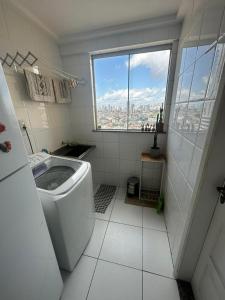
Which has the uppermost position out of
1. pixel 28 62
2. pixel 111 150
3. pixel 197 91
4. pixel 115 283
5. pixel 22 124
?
pixel 28 62

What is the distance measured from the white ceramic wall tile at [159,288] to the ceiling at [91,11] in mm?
2418

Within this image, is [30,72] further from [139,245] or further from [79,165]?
[139,245]

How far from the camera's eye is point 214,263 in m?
0.80

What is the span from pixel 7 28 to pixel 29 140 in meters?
0.99

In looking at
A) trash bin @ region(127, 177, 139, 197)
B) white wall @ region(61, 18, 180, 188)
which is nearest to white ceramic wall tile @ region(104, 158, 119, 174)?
white wall @ region(61, 18, 180, 188)

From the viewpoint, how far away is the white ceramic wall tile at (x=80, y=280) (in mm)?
1030

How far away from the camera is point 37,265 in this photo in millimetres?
735

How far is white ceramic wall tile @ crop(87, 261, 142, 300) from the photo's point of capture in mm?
1021

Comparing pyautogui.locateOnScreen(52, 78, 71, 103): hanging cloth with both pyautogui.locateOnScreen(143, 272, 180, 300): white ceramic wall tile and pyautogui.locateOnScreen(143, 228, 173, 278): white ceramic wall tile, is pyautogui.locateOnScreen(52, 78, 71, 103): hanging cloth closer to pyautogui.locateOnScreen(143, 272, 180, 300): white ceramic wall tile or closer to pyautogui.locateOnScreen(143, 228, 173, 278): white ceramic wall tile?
pyautogui.locateOnScreen(143, 228, 173, 278): white ceramic wall tile

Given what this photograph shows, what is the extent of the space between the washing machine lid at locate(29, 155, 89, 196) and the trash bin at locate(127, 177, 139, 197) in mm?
977

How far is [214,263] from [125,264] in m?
0.74

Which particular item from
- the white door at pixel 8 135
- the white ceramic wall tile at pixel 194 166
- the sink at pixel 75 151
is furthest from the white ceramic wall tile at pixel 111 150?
the white door at pixel 8 135

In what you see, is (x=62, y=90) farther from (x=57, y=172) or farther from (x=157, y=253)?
(x=157, y=253)

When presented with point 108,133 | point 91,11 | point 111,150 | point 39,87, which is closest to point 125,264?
point 111,150
